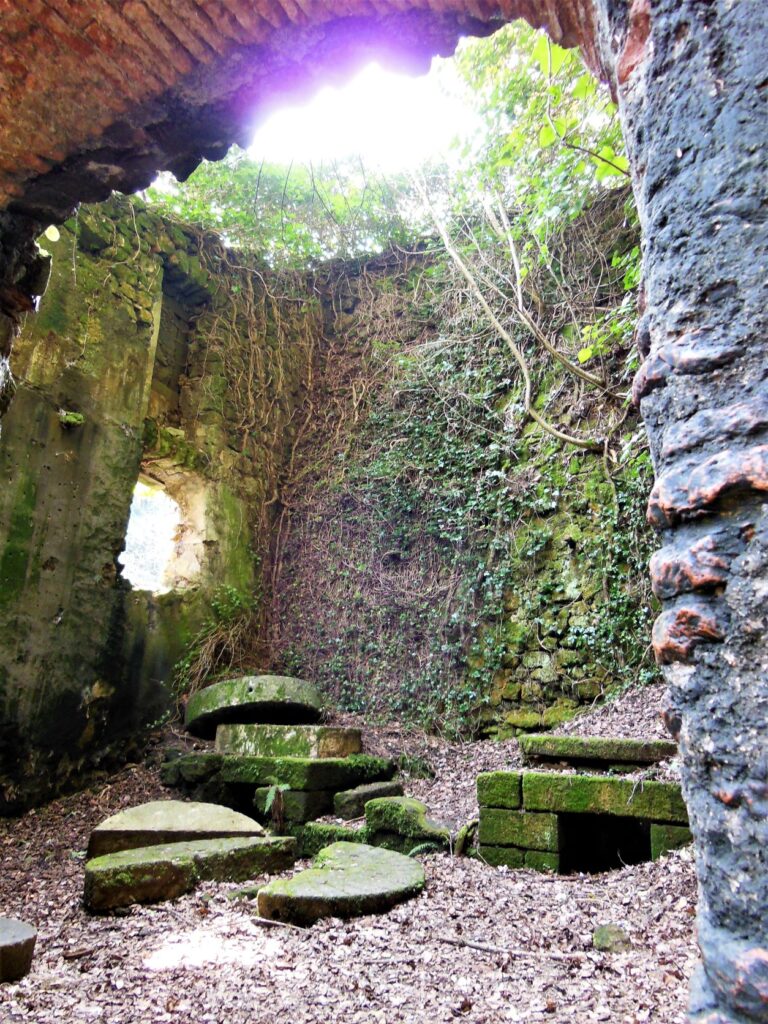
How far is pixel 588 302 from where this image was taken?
705 cm

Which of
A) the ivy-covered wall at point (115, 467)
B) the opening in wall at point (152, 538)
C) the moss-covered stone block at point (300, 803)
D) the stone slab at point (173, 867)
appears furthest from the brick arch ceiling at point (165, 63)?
the opening in wall at point (152, 538)

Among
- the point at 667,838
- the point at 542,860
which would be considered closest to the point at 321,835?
the point at 542,860

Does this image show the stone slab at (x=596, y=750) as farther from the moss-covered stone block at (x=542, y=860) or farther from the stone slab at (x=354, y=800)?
the stone slab at (x=354, y=800)

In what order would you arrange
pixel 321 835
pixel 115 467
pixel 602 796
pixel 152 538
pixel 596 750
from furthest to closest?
1. pixel 152 538
2. pixel 115 467
3. pixel 321 835
4. pixel 596 750
5. pixel 602 796

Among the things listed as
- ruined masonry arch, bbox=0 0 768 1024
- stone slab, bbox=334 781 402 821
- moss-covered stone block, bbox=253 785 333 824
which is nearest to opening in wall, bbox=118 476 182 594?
moss-covered stone block, bbox=253 785 333 824

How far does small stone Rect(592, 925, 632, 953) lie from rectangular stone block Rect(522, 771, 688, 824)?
36.8 inches

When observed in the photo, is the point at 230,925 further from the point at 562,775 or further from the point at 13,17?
the point at 13,17

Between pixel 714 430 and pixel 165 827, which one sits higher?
pixel 714 430

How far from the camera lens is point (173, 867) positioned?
11.0ft

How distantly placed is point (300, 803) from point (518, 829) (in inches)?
69.6

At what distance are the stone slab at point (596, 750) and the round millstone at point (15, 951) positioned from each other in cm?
287

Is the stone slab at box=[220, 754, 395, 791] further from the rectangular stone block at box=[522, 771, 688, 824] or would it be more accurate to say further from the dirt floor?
the rectangular stone block at box=[522, 771, 688, 824]

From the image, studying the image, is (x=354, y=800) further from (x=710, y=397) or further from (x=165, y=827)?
(x=710, y=397)

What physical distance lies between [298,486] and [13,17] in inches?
250
